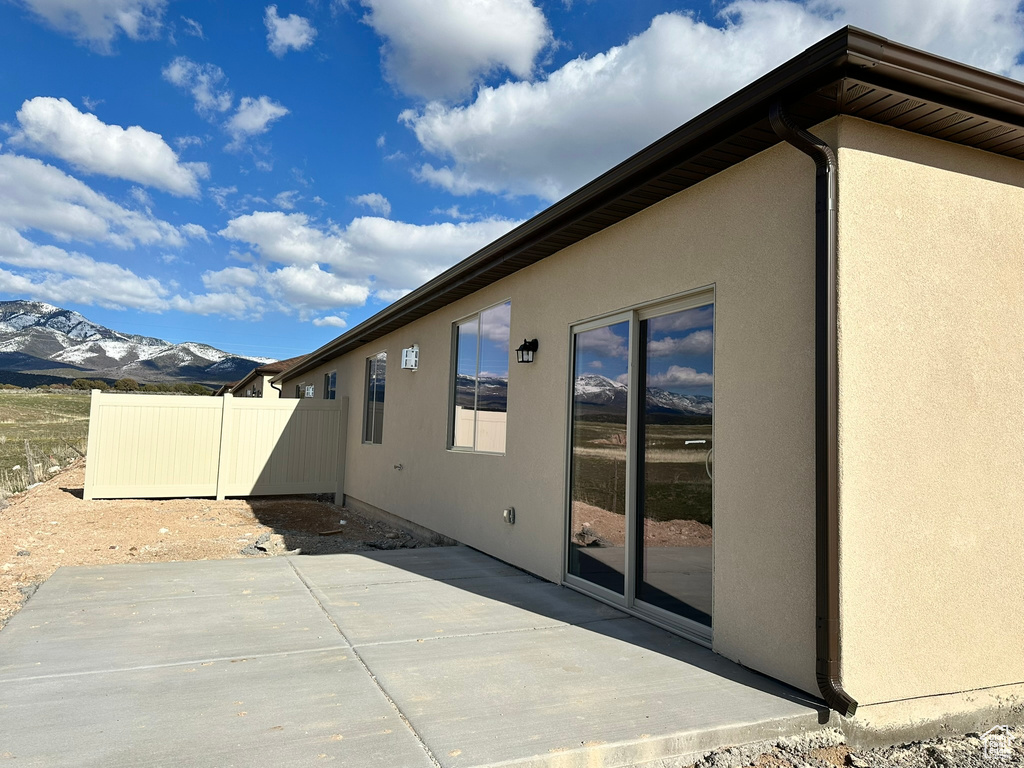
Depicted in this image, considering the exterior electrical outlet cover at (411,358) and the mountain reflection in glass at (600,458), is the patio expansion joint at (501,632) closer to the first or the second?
the mountain reflection in glass at (600,458)

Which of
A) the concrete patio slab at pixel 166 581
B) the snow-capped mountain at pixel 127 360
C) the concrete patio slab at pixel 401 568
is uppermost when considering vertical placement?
the snow-capped mountain at pixel 127 360

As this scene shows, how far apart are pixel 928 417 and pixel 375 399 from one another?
367 inches

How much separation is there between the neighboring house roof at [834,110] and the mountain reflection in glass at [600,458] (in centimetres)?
108

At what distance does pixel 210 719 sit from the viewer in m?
2.74

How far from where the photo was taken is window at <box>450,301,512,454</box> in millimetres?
6789

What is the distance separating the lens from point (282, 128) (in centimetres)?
1396

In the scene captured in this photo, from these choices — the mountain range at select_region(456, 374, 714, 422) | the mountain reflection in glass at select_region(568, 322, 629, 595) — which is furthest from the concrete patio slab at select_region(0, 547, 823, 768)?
the mountain range at select_region(456, 374, 714, 422)

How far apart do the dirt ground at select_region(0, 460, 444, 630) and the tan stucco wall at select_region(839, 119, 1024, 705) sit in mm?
5565

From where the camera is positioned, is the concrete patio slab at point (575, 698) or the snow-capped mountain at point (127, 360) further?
the snow-capped mountain at point (127, 360)

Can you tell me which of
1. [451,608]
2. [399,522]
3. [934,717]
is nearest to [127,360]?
[399,522]

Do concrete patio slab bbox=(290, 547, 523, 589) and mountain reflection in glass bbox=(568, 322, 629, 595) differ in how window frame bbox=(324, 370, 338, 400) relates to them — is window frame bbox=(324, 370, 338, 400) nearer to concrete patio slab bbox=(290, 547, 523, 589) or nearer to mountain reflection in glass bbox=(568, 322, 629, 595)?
concrete patio slab bbox=(290, 547, 523, 589)

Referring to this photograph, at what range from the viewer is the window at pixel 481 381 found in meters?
6.79

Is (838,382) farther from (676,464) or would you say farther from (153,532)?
(153,532)

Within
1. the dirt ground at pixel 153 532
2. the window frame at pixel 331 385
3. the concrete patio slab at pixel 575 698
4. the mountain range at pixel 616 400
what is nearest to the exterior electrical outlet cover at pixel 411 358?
the dirt ground at pixel 153 532
